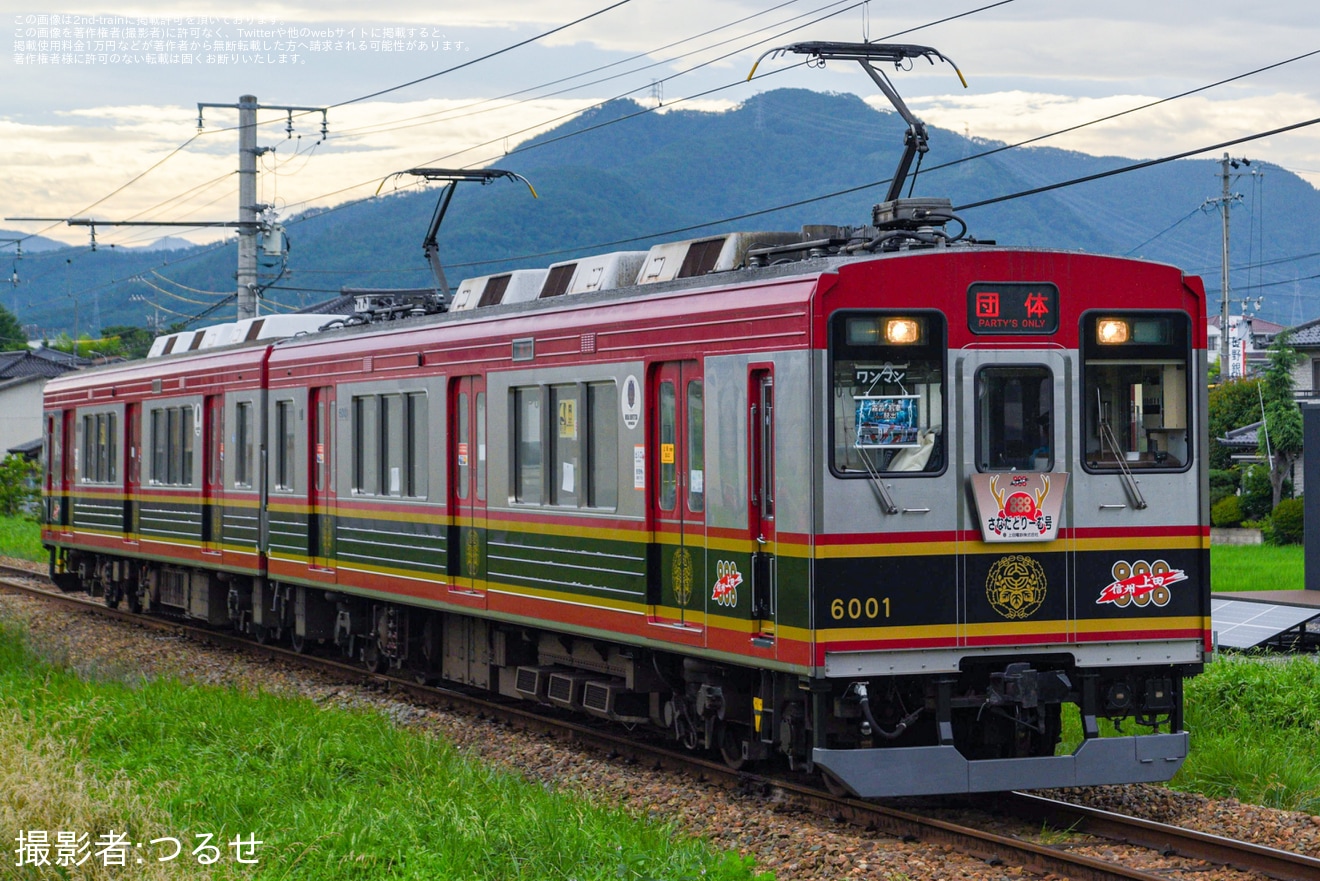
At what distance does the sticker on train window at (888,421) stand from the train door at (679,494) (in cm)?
118

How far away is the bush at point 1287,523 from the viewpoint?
134ft

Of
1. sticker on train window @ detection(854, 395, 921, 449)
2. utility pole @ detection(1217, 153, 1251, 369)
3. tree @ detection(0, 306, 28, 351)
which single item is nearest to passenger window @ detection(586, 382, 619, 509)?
sticker on train window @ detection(854, 395, 921, 449)

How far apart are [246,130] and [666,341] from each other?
59.2 feet

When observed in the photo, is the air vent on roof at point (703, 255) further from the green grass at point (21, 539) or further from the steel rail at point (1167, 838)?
the green grass at point (21, 539)

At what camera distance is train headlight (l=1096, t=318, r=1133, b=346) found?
8.98m

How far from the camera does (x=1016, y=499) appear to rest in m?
8.71

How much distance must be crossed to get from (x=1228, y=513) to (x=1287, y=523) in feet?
16.4

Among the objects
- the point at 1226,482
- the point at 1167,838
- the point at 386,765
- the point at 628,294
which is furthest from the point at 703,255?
the point at 1226,482

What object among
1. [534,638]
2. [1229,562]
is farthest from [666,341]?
[1229,562]

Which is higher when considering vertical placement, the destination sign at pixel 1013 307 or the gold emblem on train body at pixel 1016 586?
the destination sign at pixel 1013 307

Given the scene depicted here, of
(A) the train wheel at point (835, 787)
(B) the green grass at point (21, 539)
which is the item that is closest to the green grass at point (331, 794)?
(A) the train wheel at point (835, 787)

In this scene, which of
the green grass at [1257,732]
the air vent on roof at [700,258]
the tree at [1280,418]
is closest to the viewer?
the green grass at [1257,732]

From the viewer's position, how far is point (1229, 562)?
33.0 metres

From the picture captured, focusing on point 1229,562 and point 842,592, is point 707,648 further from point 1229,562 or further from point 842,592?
point 1229,562
